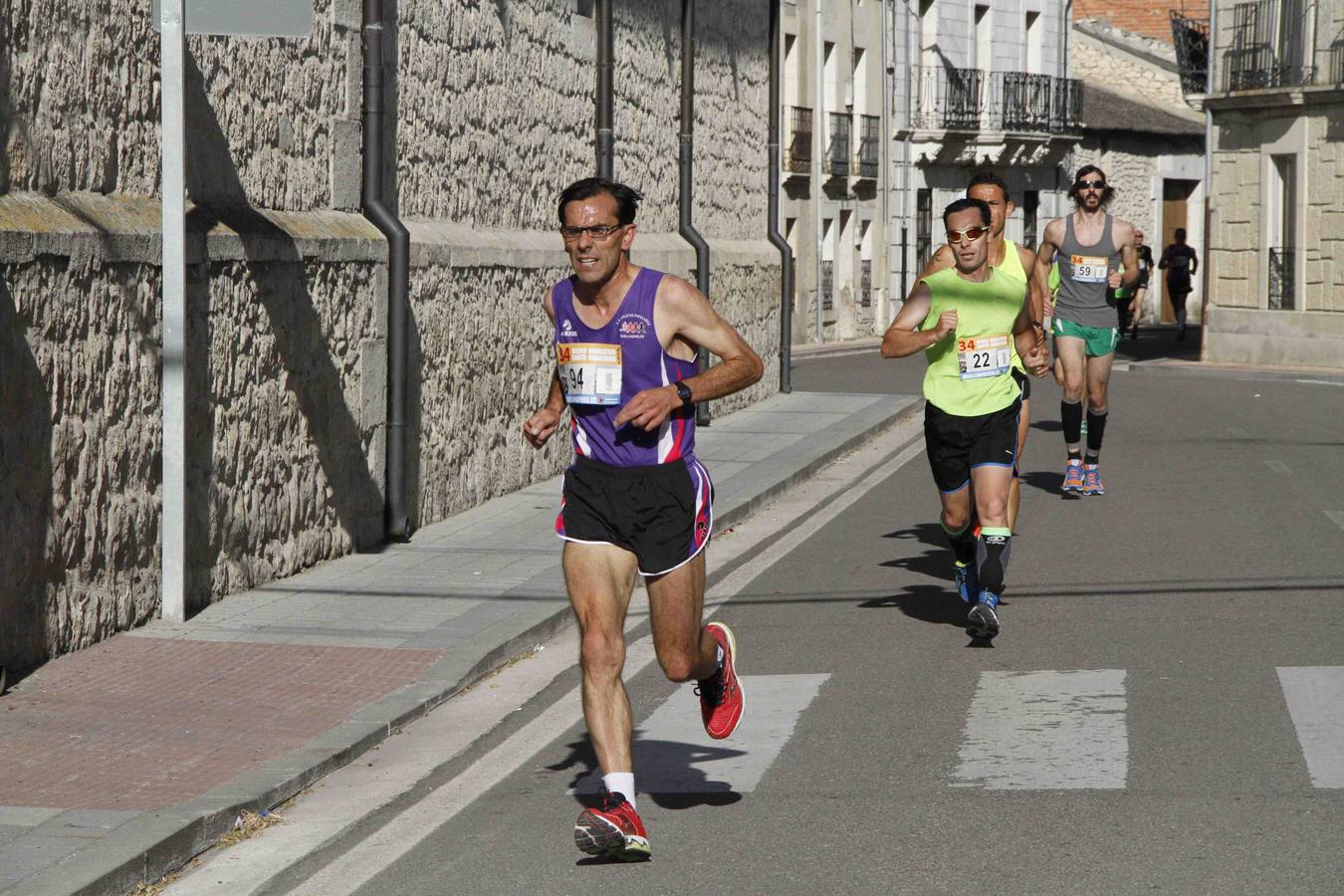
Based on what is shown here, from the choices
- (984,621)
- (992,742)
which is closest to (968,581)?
(984,621)

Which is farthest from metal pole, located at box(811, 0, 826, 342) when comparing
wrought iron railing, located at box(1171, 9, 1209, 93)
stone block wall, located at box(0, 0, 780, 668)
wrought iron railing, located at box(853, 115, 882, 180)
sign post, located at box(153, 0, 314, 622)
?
sign post, located at box(153, 0, 314, 622)

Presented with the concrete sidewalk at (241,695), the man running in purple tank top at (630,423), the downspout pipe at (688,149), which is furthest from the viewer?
the downspout pipe at (688,149)

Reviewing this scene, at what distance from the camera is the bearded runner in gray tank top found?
44.8 feet

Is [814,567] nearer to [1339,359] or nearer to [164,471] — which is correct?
[164,471]

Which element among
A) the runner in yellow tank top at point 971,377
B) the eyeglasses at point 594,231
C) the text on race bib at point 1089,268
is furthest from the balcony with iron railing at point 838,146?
the eyeglasses at point 594,231

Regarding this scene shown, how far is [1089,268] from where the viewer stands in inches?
543

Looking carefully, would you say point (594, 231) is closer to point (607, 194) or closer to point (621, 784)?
point (607, 194)

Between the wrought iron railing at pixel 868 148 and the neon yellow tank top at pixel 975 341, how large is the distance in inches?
1384

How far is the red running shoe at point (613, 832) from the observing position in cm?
532

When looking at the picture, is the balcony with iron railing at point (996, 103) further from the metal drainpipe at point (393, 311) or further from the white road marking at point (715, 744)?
the white road marking at point (715, 744)

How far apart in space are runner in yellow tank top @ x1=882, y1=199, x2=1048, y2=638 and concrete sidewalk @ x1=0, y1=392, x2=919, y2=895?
6.09 ft

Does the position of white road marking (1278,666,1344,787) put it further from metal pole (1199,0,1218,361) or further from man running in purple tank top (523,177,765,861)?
metal pole (1199,0,1218,361)

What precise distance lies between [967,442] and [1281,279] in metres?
24.6

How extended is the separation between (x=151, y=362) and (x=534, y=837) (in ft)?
12.5
